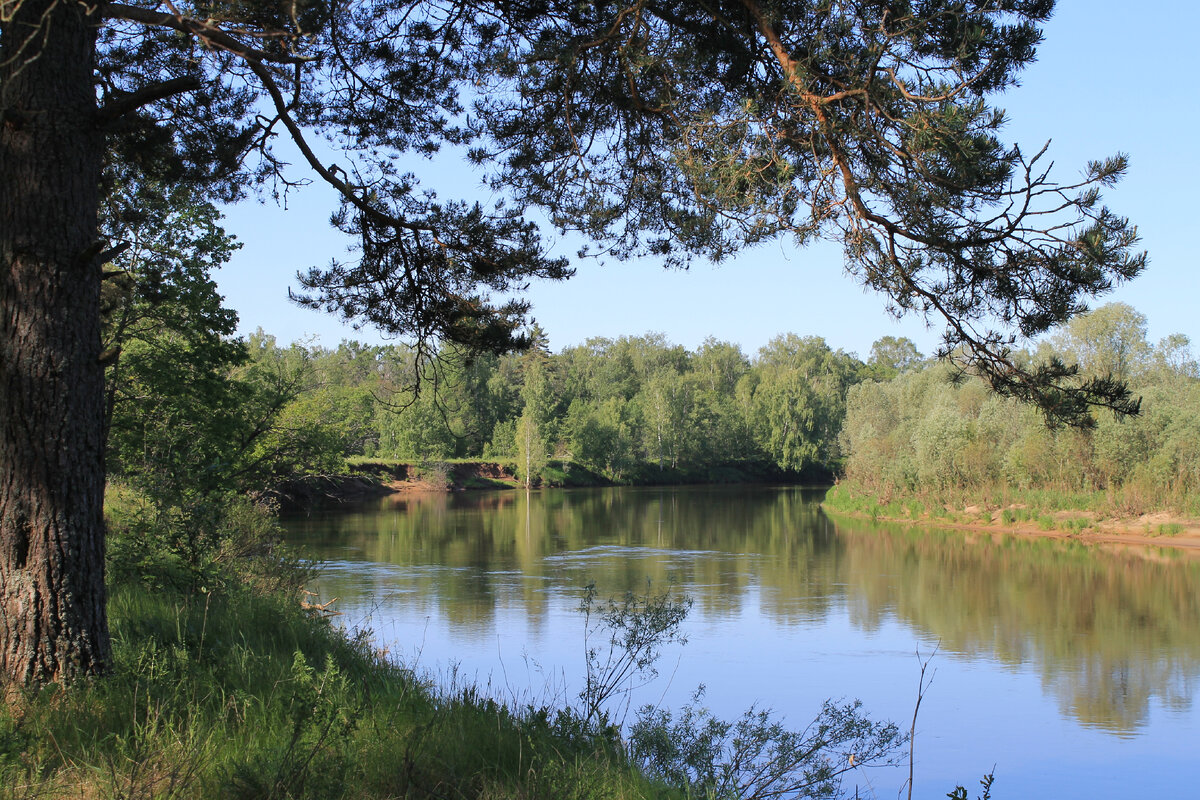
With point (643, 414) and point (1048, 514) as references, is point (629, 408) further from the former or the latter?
point (1048, 514)

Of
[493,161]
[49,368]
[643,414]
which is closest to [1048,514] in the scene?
[493,161]

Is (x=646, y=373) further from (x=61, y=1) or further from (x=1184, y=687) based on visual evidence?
(x=61, y=1)

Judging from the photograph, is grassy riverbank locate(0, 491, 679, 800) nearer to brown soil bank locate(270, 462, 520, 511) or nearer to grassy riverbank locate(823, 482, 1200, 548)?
grassy riverbank locate(823, 482, 1200, 548)

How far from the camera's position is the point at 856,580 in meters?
18.4

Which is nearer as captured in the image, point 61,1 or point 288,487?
point 61,1

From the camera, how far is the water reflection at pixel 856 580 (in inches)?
496

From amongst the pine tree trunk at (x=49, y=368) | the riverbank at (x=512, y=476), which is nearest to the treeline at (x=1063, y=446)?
the pine tree trunk at (x=49, y=368)

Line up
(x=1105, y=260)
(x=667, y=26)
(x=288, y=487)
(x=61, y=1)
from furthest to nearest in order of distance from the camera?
1. (x=288, y=487)
2. (x=667, y=26)
3. (x=1105, y=260)
4. (x=61, y=1)

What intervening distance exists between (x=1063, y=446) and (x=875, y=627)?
1402 cm

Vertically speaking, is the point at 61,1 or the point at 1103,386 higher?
the point at 61,1

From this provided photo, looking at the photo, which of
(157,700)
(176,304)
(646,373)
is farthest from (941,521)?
(646,373)

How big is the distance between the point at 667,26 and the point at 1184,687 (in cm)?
1063

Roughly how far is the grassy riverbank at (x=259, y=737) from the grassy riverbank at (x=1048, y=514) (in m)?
23.5

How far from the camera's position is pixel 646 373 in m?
73.6
